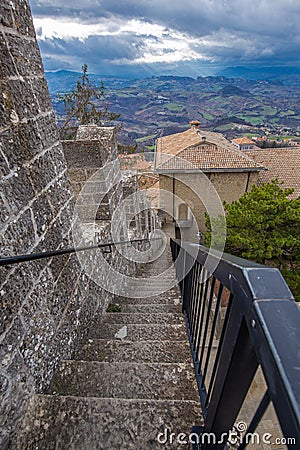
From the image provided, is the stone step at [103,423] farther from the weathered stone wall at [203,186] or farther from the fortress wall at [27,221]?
the weathered stone wall at [203,186]

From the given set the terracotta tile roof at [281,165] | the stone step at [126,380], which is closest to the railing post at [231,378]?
the stone step at [126,380]

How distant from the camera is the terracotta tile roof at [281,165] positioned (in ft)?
47.2

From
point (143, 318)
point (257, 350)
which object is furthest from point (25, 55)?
point (143, 318)

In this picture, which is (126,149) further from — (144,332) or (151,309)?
(144,332)

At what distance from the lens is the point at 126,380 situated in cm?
155

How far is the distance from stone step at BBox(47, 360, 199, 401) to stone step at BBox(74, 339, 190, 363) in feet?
0.68

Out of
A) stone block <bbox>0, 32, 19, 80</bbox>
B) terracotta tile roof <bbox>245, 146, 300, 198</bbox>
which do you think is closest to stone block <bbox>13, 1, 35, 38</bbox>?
stone block <bbox>0, 32, 19, 80</bbox>

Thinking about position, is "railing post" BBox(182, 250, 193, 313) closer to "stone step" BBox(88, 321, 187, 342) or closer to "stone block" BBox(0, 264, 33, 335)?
"stone step" BBox(88, 321, 187, 342)

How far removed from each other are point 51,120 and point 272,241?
6.84 meters

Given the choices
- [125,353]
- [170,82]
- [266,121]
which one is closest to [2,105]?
[125,353]

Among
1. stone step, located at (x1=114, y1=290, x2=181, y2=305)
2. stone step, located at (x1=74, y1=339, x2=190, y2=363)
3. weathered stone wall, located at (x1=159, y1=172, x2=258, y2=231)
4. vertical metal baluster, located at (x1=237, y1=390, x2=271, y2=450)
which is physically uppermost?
vertical metal baluster, located at (x1=237, y1=390, x2=271, y2=450)

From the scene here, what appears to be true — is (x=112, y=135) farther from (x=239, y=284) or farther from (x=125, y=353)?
(x=239, y=284)

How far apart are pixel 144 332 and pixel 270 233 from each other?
616 centimetres

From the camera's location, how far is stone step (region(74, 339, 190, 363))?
72.8 inches
